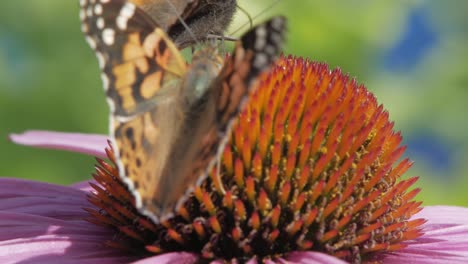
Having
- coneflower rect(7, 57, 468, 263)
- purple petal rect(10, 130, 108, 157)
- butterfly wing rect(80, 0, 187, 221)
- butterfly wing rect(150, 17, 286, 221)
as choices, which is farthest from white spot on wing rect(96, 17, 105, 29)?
purple petal rect(10, 130, 108, 157)

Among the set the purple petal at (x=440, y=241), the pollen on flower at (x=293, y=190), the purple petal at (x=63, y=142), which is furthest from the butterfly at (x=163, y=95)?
the purple petal at (x=63, y=142)

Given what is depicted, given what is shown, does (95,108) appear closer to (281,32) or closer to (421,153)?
(421,153)

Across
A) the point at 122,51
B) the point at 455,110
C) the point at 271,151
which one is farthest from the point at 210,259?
the point at 455,110

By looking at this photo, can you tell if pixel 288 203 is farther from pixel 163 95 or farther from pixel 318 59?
pixel 318 59

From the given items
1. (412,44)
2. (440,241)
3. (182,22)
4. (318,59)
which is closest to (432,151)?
(412,44)

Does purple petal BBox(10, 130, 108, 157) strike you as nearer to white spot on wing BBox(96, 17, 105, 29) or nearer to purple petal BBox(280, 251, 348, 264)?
white spot on wing BBox(96, 17, 105, 29)

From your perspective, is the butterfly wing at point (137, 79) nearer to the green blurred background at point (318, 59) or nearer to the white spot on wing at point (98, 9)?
the white spot on wing at point (98, 9)
